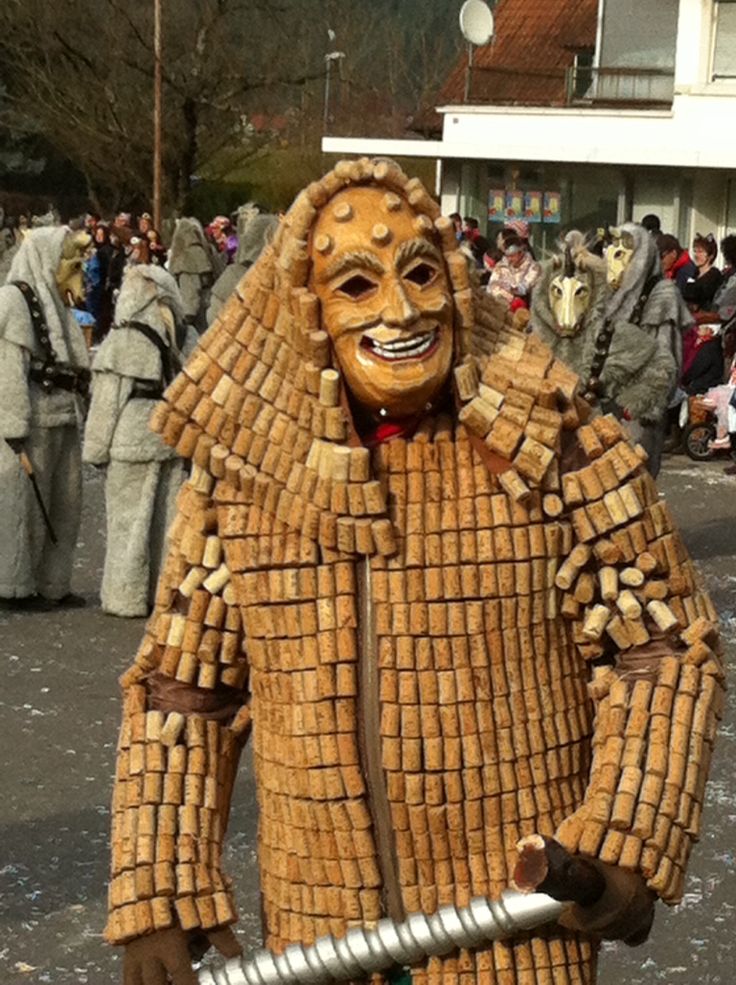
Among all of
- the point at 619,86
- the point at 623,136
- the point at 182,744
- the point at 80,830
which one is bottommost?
the point at 80,830

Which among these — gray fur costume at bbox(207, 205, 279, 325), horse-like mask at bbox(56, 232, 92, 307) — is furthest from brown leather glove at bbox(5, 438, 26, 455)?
gray fur costume at bbox(207, 205, 279, 325)

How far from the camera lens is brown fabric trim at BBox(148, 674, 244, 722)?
3332 millimetres

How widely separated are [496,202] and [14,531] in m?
22.4

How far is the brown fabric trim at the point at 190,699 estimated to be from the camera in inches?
131

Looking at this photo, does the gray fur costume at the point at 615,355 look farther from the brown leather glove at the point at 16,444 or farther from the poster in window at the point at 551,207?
the poster in window at the point at 551,207

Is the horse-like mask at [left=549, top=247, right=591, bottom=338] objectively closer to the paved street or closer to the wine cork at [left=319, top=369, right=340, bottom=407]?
the paved street

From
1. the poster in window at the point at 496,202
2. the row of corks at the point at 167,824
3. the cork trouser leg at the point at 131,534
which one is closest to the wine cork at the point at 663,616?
the row of corks at the point at 167,824

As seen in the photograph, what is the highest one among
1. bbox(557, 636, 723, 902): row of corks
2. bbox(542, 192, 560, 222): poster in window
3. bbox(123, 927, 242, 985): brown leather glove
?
bbox(542, 192, 560, 222): poster in window

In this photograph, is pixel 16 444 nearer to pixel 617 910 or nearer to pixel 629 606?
pixel 629 606

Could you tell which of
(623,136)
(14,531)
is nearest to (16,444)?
(14,531)

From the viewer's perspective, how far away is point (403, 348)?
124 inches

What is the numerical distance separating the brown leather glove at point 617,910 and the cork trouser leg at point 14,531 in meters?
7.80

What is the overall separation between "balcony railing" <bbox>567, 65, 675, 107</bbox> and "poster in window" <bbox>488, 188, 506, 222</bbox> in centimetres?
176

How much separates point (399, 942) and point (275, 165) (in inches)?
1850
